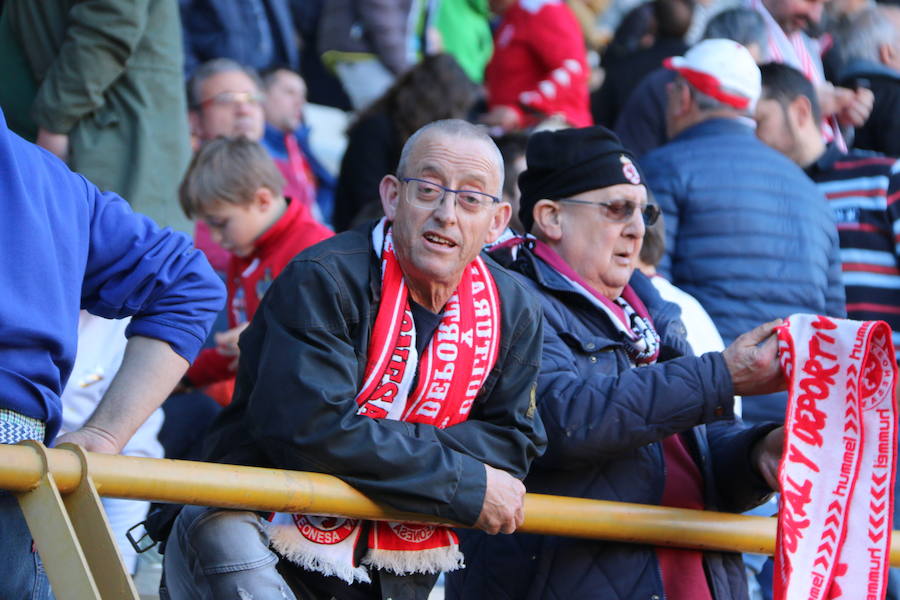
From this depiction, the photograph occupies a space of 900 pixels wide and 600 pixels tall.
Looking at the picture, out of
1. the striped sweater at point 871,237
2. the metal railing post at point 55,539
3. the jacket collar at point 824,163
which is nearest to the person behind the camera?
the metal railing post at point 55,539

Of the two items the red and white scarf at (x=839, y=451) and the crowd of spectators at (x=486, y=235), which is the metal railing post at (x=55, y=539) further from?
the red and white scarf at (x=839, y=451)

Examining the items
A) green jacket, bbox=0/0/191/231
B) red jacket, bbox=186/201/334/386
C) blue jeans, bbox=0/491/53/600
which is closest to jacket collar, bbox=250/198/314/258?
red jacket, bbox=186/201/334/386

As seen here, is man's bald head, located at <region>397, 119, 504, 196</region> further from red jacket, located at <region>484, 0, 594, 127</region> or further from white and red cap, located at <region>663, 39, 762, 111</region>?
A: red jacket, located at <region>484, 0, 594, 127</region>

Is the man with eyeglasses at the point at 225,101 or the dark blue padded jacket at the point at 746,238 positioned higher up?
the dark blue padded jacket at the point at 746,238

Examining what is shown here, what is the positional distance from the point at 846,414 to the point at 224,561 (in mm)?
1582

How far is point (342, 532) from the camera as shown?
124 inches

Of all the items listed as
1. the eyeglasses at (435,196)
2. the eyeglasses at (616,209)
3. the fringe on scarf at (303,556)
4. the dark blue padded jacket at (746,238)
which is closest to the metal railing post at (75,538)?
the fringe on scarf at (303,556)

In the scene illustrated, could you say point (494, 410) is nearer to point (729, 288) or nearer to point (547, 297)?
point (547, 297)

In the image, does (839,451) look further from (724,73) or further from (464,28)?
(464,28)

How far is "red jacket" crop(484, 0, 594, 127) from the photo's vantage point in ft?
26.7

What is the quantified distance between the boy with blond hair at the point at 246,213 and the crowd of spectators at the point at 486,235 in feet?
0.04

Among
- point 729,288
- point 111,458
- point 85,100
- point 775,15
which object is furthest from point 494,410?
point 775,15

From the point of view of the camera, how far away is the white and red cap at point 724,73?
5480 millimetres

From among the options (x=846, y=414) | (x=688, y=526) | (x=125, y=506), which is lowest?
(x=125, y=506)
